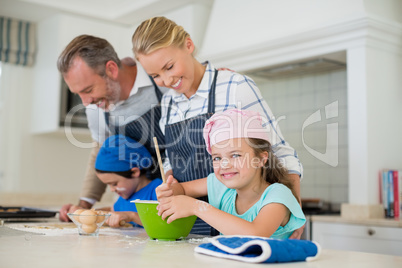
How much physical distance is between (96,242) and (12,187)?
359 centimetres

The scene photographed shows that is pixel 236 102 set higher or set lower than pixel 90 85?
lower

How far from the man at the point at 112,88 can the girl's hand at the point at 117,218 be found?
324mm

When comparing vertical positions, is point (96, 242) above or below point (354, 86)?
below

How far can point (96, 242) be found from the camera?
1301mm

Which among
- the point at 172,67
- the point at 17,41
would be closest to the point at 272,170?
the point at 172,67

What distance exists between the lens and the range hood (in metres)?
3.30

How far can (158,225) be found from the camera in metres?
1.38

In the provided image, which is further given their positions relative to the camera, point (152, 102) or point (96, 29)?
point (96, 29)

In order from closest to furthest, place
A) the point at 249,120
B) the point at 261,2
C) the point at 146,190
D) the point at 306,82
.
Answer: the point at 249,120
the point at 146,190
the point at 261,2
the point at 306,82

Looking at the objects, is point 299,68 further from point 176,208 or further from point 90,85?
point 176,208

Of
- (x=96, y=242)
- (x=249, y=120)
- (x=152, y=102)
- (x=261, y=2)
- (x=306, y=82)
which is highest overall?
(x=261, y=2)

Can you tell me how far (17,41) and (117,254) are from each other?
12.7 feet

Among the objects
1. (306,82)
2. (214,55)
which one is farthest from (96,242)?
(306,82)

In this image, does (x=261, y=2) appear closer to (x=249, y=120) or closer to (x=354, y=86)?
(x=354, y=86)
